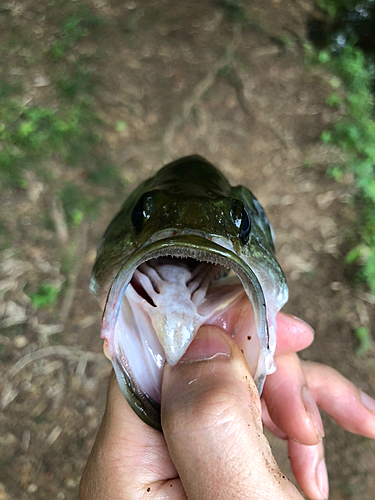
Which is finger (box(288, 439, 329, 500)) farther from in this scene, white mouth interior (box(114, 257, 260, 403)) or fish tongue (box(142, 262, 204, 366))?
fish tongue (box(142, 262, 204, 366))

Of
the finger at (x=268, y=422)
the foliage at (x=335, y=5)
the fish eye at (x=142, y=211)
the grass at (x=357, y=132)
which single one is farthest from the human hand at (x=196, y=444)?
the foliage at (x=335, y=5)

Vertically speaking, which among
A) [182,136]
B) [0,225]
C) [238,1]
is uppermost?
[238,1]

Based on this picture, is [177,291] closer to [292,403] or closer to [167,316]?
[167,316]

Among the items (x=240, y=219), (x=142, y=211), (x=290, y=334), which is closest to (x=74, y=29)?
(x=142, y=211)

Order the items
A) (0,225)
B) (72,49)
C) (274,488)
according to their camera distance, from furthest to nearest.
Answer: (72,49)
(0,225)
(274,488)

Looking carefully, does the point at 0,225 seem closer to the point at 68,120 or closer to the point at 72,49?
the point at 68,120

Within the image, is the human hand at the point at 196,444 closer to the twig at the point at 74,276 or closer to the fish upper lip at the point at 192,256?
the fish upper lip at the point at 192,256

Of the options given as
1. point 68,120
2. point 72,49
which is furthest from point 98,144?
point 72,49
